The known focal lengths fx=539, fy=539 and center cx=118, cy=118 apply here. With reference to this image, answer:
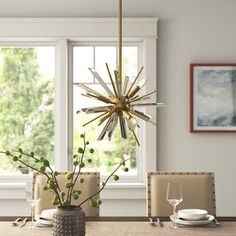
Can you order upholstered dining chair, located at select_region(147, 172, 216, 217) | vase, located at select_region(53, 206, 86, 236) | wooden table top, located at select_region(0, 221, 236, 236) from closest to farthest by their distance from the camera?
vase, located at select_region(53, 206, 86, 236) → wooden table top, located at select_region(0, 221, 236, 236) → upholstered dining chair, located at select_region(147, 172, 216, 217)

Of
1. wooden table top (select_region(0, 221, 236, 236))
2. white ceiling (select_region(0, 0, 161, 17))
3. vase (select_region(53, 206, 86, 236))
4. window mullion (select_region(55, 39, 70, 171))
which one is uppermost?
white ceiling (select_region(0, 0, 161, 17))

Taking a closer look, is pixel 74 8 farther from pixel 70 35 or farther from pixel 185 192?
pixel 185 192

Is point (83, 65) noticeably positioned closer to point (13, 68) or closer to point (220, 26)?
point (13, 68)

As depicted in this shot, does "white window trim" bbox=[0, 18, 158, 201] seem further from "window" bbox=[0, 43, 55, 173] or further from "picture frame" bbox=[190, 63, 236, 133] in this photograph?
"picture frame" bbox=[190, 63, 236, 133]

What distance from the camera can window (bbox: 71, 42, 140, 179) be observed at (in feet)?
14.1

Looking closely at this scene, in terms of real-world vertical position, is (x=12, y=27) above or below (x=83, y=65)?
above

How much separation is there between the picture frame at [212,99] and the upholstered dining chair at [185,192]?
3.34 ft

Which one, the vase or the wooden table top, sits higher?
the vase

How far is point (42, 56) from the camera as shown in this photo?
171 inches

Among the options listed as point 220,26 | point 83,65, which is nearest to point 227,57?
point 220,26

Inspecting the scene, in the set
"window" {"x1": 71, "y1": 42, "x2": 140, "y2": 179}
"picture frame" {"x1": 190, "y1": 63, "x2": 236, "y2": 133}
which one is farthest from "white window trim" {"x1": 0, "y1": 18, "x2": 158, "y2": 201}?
"picture frame" {"x1": 190, "y1": 63, "x2": 236, "y2": 133}

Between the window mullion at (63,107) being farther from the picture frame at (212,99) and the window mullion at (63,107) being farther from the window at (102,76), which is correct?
the picture frame at (212,99)

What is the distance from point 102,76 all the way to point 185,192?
4.80ft

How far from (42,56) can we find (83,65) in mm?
340
